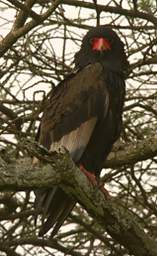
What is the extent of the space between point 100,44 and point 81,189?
203 centimetres

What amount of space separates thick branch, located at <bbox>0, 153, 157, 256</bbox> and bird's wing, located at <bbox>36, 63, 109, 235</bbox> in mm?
880

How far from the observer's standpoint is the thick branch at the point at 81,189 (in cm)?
340

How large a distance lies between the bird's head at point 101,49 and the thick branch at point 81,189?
5.44 ft

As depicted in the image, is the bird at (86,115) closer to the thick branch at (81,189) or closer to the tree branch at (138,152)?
the tree branch at (138,152)

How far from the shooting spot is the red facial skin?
17.8 feet

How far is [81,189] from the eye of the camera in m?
3.67

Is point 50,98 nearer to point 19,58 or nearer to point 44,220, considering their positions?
point 19,58

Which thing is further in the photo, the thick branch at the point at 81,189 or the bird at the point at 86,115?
the bird at the point at 86,115

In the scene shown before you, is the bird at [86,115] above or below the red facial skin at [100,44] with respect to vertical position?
below

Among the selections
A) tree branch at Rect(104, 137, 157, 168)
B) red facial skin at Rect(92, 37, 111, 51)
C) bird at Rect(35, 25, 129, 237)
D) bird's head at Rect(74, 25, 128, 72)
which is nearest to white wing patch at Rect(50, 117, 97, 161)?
bird at Rect(35, 25, 129, 237)

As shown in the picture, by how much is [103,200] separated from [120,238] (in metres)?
0.26

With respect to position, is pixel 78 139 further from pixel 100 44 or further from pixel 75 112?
pixel 100 44

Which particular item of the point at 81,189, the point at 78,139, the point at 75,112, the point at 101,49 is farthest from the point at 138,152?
the point at 81,189

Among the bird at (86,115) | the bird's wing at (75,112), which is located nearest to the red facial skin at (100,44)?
the bird at (86,115)
